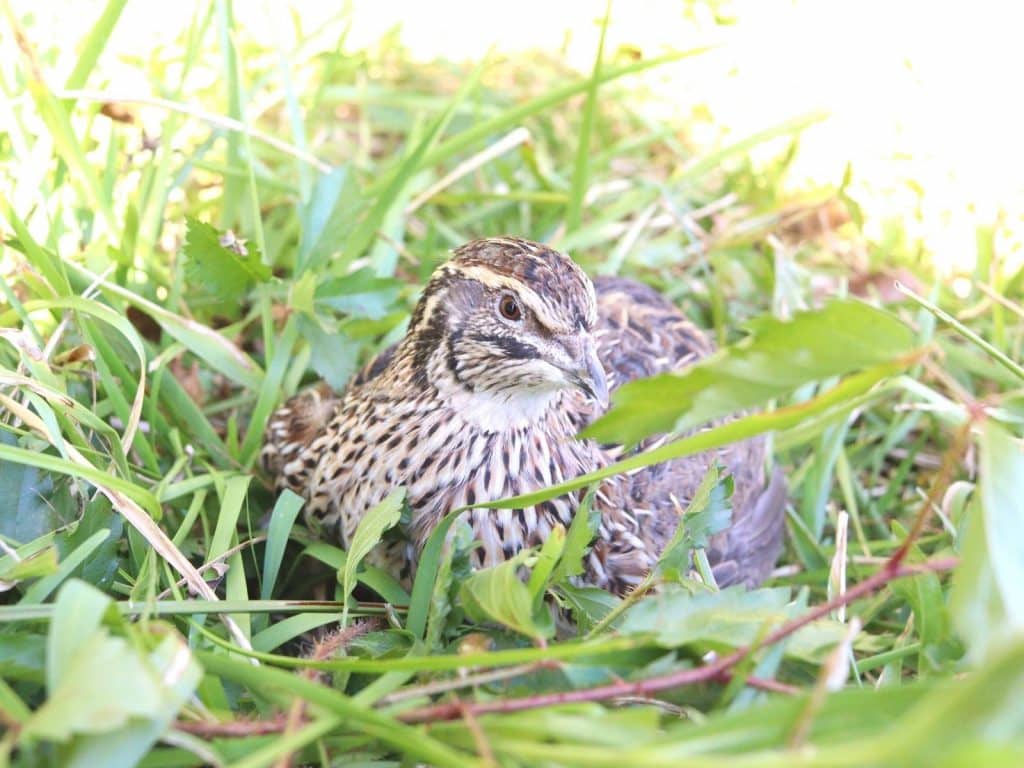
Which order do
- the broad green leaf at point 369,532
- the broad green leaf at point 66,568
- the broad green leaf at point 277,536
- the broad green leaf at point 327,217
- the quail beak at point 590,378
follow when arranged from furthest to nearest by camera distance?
the broad green leaf at point 327,217, the broad green leaf at point 277,536, the quail beak at point 590,378, the broad green leaf at point 369,532, the broad green leaf at point 66,568

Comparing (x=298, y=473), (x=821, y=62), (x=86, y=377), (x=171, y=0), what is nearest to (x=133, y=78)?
(x=171, y=0)

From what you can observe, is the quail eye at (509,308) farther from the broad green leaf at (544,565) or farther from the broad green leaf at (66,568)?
the broad green leaf at (66,568)

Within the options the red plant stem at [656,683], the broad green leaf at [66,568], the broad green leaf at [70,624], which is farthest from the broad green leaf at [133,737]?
the broad green leaf at [66,568]

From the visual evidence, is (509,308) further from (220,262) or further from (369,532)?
(220,262)

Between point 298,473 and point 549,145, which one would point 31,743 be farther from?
point 549,145

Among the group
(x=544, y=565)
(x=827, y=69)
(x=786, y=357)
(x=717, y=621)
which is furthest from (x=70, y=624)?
(x=827, y=69)

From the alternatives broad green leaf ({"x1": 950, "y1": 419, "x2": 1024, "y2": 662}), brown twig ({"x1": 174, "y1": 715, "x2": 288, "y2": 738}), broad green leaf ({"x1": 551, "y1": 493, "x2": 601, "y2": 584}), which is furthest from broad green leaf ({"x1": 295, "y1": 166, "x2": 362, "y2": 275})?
broad green leaf ({"x1": 950, "y1": 419, "x2": 1024, "y2": 662})

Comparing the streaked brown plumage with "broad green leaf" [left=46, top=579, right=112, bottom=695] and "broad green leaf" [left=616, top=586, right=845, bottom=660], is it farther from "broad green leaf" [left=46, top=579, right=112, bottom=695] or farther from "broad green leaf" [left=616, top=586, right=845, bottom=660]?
"broad green leaf" [left=46, top=579, right=112, bottom=695]

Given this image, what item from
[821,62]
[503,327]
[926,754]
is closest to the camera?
[926,754]
